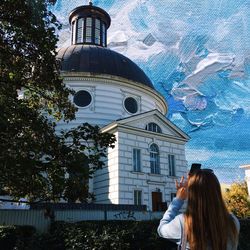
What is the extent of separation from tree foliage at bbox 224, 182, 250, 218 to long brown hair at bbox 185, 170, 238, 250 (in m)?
35.8

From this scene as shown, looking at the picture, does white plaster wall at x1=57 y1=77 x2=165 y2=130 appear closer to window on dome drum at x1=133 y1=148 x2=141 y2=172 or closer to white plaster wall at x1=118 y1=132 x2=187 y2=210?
white plaster wall at x1=118 y1=132 x2=187 y2=210

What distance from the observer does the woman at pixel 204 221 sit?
278cm

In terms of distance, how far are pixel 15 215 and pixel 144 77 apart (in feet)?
81.4

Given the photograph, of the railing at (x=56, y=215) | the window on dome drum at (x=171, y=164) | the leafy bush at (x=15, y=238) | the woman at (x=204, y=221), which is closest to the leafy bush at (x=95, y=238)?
the leafy bush at (x=15, y=238)

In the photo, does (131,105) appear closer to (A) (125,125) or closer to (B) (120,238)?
(A) (125,125)

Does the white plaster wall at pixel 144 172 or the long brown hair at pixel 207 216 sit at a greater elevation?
the white plaster wall at pixel 144 172

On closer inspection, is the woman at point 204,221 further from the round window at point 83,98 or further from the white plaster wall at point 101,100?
the round window at point 83,98

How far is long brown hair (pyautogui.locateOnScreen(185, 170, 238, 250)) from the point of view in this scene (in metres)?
2.78

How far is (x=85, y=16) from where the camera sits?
1683 inches

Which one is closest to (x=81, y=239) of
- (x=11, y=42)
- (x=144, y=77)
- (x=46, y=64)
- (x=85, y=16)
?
(x=46, y=64)

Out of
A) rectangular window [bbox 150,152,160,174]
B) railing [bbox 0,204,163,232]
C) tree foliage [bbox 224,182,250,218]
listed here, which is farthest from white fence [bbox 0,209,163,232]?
tree foliage [bbox 224,182,250,218]

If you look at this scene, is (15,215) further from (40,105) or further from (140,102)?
(140,102)

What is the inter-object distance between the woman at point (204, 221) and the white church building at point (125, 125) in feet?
76.4

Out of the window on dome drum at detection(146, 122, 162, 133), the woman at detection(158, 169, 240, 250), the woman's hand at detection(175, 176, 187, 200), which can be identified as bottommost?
the woman at detection(158, 169, 240, 250)
